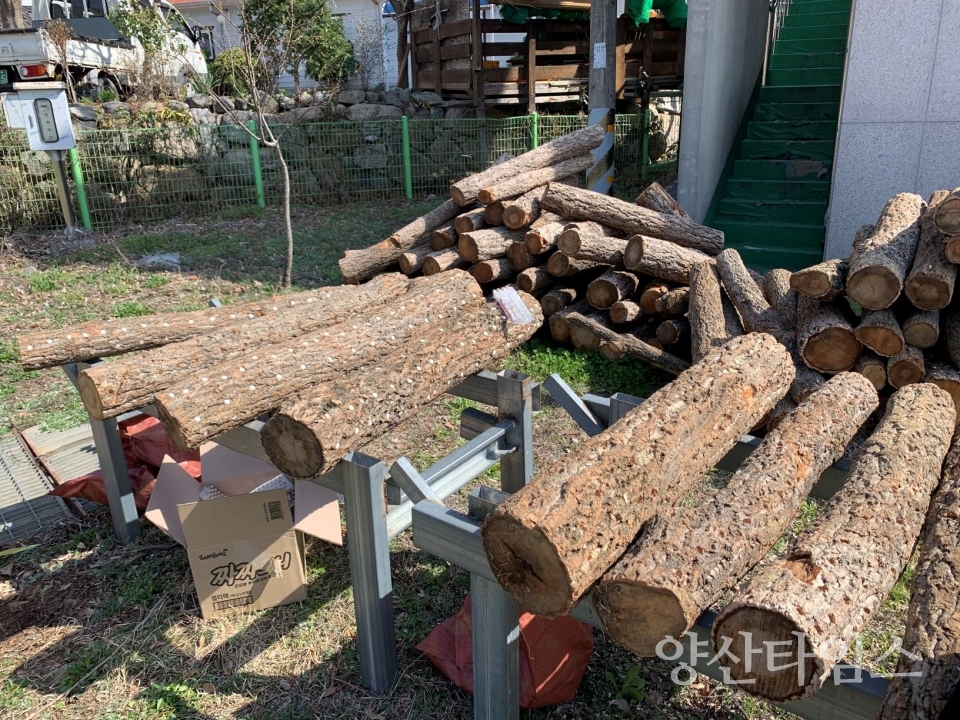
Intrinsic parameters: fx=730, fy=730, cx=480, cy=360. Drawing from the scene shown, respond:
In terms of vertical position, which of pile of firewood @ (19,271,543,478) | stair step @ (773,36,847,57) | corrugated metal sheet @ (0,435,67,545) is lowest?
corrugated metal sheet @ (0,435,67,545)

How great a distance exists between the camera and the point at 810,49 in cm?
1036

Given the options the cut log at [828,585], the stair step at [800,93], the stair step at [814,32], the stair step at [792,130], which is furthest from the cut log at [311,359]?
the stair step at [814,32]

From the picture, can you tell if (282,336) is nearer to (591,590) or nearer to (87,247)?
(591,590)

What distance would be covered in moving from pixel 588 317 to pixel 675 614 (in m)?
4.54

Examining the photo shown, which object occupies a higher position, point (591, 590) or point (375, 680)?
point (591, 590)

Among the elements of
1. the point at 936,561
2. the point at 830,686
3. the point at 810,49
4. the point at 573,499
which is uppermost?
the point at 810,49

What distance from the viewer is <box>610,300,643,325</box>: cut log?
5.89 metres

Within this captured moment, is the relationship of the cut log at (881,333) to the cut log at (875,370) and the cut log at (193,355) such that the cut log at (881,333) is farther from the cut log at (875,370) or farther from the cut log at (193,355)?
the cut log at (193,355)

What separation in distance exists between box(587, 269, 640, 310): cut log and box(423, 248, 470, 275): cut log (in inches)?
49.2

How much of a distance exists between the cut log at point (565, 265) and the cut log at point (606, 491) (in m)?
3.93

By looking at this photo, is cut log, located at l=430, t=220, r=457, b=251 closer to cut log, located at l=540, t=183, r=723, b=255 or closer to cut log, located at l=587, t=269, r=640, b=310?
cut log, located at l=540, t=183, r=723, b=255

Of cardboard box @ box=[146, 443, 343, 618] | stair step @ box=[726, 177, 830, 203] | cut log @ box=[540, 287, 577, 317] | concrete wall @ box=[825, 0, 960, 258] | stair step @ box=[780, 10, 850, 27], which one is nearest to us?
cardboard box @ box=[146, 443, 343, 618]

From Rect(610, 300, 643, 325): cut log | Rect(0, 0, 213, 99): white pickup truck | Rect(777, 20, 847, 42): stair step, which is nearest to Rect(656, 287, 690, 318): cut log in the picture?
Rect(610, 300, 643, 325): cut log

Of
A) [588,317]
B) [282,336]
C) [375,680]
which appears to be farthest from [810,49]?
[375,680]
